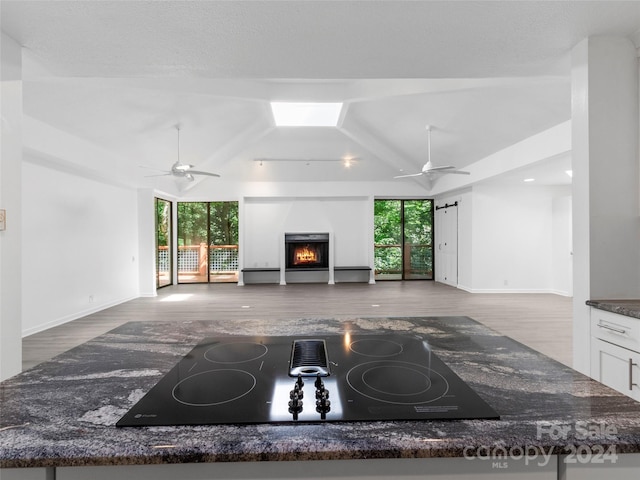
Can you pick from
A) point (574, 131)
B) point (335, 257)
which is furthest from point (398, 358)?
point (335, 257)

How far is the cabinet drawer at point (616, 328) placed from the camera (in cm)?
184

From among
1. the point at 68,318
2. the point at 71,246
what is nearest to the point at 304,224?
the point at 71,246

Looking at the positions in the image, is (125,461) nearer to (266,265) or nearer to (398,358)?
(398,358)

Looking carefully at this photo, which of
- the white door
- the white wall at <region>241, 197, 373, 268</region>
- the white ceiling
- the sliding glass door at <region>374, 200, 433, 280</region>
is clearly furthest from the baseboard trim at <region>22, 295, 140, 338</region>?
the white door

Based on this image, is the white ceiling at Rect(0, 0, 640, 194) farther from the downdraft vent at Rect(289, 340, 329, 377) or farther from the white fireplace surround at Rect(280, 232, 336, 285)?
the white fireplace surround at Rect(280, 232, 336, 285)

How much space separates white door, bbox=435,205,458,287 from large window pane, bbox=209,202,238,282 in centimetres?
579

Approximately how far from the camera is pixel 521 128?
16.8ft

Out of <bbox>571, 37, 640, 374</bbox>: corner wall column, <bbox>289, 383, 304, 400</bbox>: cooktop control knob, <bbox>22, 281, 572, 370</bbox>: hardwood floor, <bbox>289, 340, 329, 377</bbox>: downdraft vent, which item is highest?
<bbox>571, 37, 640, 374</bbox>: corner wall column

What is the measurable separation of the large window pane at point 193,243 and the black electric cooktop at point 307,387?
356 inches

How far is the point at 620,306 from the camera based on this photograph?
1.96 metres

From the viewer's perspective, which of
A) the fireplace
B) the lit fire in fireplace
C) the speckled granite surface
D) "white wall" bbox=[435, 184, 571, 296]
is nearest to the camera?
the speckled granite surface

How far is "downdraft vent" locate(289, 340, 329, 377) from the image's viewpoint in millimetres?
979

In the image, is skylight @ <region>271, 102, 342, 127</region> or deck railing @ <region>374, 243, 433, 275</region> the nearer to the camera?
skylight @ <region>271, 102, 342, 127</region>

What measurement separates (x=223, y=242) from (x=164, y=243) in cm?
155
